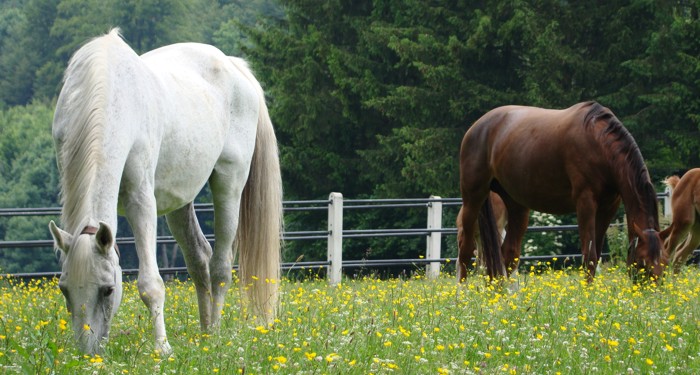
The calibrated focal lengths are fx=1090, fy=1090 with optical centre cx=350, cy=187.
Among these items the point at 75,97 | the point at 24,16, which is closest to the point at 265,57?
the point at 75,97

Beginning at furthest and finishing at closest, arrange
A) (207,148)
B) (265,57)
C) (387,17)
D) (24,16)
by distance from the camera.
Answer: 1. (24,16)
2. (265,57)
3. (387,17)
4. (207,148)

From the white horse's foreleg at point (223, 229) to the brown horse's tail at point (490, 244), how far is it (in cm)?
298

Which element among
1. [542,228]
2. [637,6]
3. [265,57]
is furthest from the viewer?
[265,57]

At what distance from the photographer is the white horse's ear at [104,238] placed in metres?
5.22

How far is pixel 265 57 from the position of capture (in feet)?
→ 107

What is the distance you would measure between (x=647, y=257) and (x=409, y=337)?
3167 mm

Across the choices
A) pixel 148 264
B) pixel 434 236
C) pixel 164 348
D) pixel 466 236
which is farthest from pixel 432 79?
pixel 164 348

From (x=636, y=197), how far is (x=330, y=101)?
2162 cm

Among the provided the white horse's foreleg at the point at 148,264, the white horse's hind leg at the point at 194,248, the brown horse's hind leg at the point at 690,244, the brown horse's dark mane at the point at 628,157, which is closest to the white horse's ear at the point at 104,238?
the white horse's foreleg at the point at 148,264

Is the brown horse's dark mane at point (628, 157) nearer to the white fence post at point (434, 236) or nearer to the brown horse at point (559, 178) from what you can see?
the brown horse at point (559, 178)

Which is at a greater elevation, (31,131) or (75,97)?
(75,97)

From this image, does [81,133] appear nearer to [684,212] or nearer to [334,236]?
[334,236]

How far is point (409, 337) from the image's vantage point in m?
6.27

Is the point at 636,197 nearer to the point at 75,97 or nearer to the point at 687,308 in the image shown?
the point at 687,308
